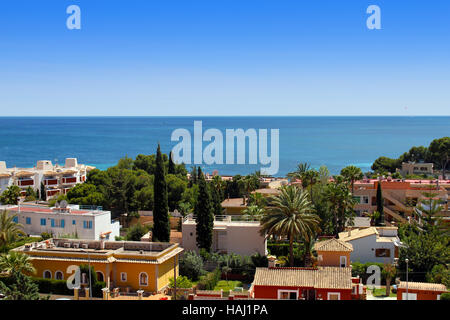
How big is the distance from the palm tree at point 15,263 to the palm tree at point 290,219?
14.5m

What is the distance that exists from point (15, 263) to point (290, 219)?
16.6 metres

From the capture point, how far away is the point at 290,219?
30.8 meters

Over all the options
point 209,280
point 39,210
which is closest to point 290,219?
point 209,280

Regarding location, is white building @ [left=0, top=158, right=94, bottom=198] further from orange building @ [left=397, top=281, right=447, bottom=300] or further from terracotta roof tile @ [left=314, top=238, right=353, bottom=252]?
orange building @ [left=397, top=281, right=447, bottom=300]

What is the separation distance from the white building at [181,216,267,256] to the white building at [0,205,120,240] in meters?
7.05

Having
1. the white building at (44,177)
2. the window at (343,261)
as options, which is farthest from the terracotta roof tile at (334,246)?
the white building at (44,177)

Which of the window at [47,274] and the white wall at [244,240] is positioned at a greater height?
the white wall at [244,240]

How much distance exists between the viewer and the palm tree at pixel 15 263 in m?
27.1

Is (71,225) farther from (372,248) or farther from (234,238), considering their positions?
(372,248)

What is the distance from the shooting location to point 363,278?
31.2 m

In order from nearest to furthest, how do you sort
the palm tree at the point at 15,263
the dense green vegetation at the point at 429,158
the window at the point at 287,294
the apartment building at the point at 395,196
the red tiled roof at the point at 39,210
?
1. the window at the point at 287,294
2. the palm tree at the point at 15,263
3. the red tiled roof at the point at 39,210
4. the apartment building at the point at 395,196
5. the dense green vegetation at the point at 429,158

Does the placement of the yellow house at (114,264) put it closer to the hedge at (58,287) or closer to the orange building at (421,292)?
the hedge at (58,287)

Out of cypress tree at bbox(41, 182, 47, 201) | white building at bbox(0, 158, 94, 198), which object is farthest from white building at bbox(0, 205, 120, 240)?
white building at bbox(0, 158, 94, 198)
